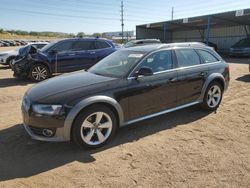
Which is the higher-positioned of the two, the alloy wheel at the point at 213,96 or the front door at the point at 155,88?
the front door at the point at 155,88

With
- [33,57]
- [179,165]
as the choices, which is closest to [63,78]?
[179,165]

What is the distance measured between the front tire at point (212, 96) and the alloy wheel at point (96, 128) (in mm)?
2553

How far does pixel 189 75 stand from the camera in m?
5.46

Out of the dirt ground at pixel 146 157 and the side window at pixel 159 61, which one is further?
the side window at pixel 159 61

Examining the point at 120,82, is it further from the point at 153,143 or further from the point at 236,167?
the point at 236,167

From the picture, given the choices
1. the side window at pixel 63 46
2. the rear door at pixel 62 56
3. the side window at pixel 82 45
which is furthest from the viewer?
the side window at pixel 82 45

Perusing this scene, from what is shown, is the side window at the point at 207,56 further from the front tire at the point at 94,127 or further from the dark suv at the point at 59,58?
the dark suv at the point at 59,58

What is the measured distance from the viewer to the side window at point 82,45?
1132 centimetres

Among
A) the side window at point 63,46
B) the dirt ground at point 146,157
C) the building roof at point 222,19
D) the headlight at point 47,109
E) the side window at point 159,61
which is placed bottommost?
the dirt ground at point 146,157

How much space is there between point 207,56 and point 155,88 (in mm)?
1916

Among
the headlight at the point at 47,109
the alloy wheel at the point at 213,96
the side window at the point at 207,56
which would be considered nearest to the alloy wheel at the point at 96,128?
the headlight at the point at 47,109

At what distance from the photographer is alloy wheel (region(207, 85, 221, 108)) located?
5.98 meters

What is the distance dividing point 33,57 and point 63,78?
6158 mm

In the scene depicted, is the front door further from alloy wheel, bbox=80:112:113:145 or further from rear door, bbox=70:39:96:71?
rear door, bbox=70:39:96:71
